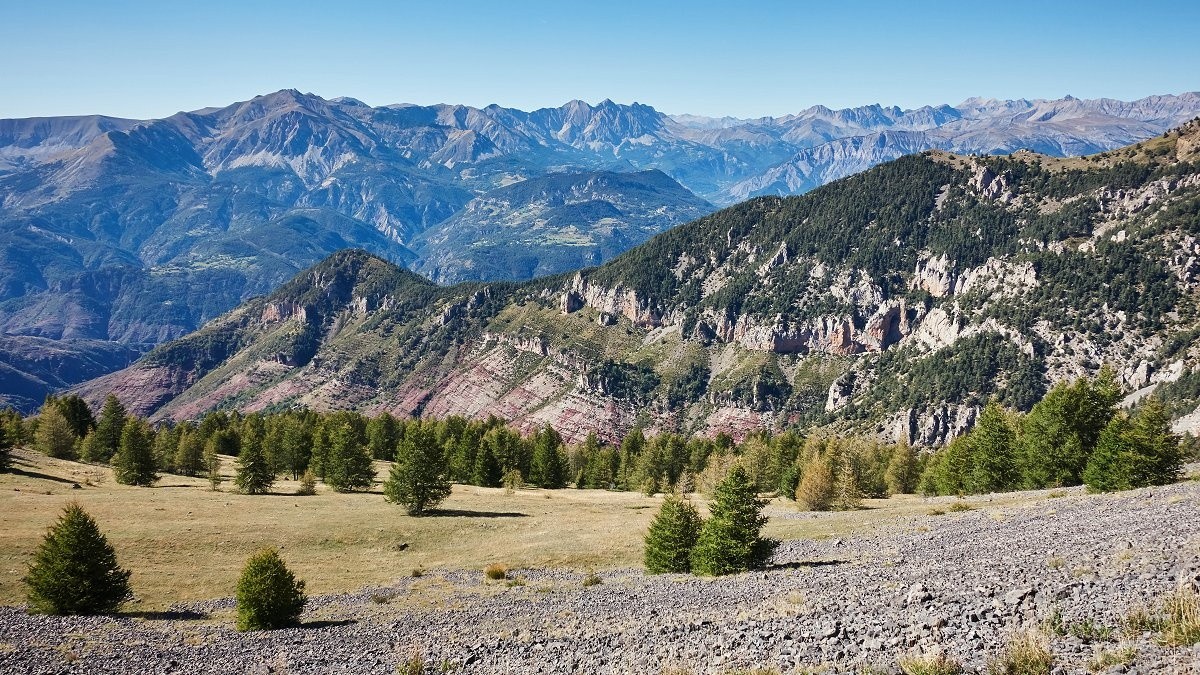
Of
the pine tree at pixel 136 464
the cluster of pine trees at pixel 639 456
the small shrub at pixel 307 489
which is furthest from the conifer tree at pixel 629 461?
the pine tree at pixel 136 464

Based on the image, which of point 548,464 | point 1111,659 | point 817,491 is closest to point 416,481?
point 817,491

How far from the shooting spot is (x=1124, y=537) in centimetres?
2667

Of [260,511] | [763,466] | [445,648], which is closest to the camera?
[445,648]

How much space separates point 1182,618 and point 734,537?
1035 inches

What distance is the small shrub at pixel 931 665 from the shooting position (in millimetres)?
13867

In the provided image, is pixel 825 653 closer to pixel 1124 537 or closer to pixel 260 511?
pixel 1124 537

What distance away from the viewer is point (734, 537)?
38.8 m

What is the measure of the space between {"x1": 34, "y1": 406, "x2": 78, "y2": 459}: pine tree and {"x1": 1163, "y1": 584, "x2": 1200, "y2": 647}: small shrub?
132 meters

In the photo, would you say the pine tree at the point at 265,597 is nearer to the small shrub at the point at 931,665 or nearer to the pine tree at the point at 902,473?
the small shrub at the point at 931,665

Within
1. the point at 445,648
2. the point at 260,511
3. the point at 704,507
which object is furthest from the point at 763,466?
the point at 445,648

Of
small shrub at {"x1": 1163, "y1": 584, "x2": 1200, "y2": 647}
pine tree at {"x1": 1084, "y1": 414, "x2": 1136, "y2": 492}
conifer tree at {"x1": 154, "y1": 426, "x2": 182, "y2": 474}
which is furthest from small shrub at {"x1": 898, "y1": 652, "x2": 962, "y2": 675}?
conifer tree at {"x1": 154, "y1": 426, "x2": 182, "y2": 474}

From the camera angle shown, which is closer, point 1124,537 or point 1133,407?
point 1124,537

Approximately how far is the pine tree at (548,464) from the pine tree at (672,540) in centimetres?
7428

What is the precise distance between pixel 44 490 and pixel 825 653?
81626 mm
